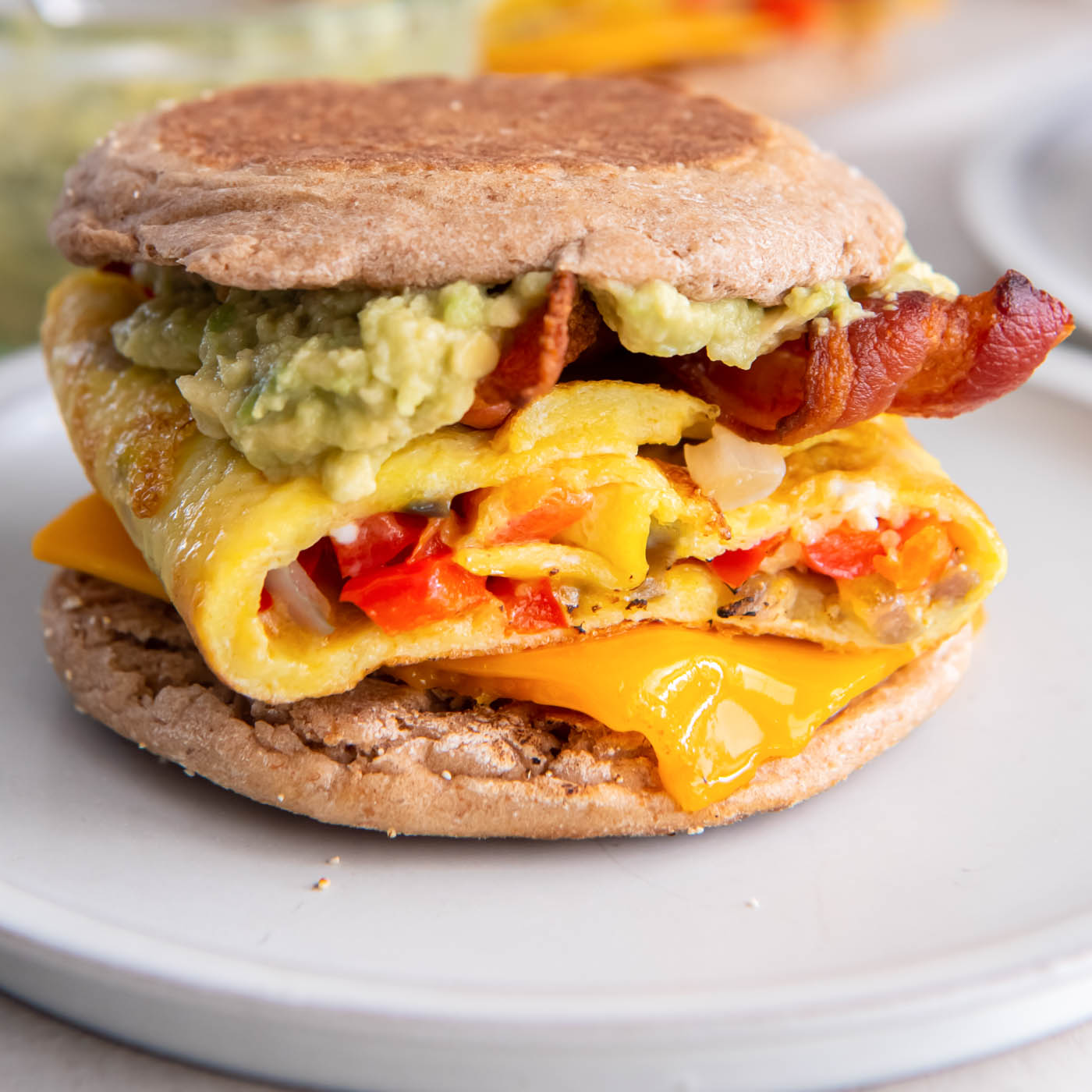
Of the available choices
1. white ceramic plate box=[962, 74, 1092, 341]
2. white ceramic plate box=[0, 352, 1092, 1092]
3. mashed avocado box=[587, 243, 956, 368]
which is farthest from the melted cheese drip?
white ceramic plate box=[962, 74, 1092, 341]

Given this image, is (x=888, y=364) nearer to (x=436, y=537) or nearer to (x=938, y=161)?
(x=436, y=537)

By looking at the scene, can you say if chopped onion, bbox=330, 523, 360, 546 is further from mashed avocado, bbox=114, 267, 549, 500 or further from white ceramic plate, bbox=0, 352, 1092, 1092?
white ceramic plate, bbox=0, 352, 1092, 1092

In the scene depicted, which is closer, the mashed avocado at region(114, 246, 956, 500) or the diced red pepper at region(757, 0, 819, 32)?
the mashed avocado at region(114, 246, 956, 500)

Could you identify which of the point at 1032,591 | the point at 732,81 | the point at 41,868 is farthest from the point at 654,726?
the point at 732,81

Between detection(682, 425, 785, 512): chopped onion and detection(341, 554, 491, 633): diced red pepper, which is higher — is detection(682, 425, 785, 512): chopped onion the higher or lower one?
the higher one

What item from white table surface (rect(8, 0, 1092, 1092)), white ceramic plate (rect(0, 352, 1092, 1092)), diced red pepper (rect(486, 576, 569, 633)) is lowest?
white table surface (rect(8, 0, 1092, 1092))

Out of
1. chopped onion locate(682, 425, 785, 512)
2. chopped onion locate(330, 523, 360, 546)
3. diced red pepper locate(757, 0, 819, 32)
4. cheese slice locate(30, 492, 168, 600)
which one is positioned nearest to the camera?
chopped onion locate(330, 523, 360, 546)

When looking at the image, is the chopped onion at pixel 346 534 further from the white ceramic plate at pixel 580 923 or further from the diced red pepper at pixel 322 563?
the white ceramic plate at pixel 580 923

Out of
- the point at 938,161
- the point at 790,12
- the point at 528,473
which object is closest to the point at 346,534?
the point at 528,473

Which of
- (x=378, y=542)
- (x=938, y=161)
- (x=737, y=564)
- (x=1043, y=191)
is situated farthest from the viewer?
(x=938, y=161)
